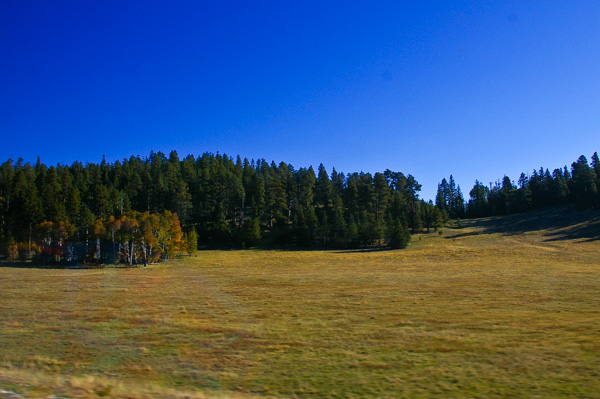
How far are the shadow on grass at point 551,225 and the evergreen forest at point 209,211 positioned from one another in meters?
8.05

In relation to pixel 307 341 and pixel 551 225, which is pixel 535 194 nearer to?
pixel 551 225

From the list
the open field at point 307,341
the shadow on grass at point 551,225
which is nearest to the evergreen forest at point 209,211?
the shadow on grass at point 551,225

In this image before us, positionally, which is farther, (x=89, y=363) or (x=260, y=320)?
(x=260, y=320)

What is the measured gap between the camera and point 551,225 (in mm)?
90438

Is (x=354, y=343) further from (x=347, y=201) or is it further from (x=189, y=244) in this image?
(x=347, y=201)

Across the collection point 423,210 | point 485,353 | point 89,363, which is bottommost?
point 485,353

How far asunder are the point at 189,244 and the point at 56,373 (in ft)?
199

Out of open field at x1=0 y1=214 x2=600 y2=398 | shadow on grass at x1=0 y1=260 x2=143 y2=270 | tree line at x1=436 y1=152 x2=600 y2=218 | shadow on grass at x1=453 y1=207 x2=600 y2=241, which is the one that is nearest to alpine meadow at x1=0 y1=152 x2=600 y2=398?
open field at x1=0 y1=214 x2=600 y2=398

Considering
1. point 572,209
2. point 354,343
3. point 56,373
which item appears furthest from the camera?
point 572,209

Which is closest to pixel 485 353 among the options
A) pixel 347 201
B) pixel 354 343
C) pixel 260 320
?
pixel 354 343

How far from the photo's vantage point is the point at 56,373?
10.1 m

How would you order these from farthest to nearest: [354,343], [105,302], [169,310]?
1. [105,302]
2. [169,310]
3. [354,343]

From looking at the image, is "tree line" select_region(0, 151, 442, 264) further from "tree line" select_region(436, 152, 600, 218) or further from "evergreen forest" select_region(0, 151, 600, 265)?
"tree line" select_region(436, 152, 600, 218)

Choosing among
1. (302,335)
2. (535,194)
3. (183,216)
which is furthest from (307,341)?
(535,194)
